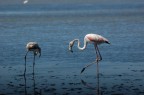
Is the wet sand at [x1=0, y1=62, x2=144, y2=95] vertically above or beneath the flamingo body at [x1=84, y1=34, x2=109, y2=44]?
beneath

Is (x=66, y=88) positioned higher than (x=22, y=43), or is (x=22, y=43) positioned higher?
(x=22, y=43)

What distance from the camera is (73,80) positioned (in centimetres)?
1605

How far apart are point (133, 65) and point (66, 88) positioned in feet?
14.1

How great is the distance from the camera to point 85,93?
14.2 meters

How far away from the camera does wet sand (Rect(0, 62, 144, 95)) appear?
47.3 feet

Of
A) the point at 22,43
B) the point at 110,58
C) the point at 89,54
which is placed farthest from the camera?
the point at 22,43

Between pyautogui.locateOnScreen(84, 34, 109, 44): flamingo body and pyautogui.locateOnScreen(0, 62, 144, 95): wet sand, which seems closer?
pyautogui.locateOnScreen(0, 62, 144, 95): wet sand

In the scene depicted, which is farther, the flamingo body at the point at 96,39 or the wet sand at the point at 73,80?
the flamingo body at the point at 96,39

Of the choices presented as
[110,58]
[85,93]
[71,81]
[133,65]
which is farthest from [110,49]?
[85,93]

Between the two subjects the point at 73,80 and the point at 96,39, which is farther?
the point at 96,39

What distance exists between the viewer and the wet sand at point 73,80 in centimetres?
1443

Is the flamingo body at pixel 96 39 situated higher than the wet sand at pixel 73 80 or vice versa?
the flamingo body at pixel 96 39

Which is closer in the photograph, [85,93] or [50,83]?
[85,93]

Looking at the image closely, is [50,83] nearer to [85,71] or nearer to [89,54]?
[85,71]
